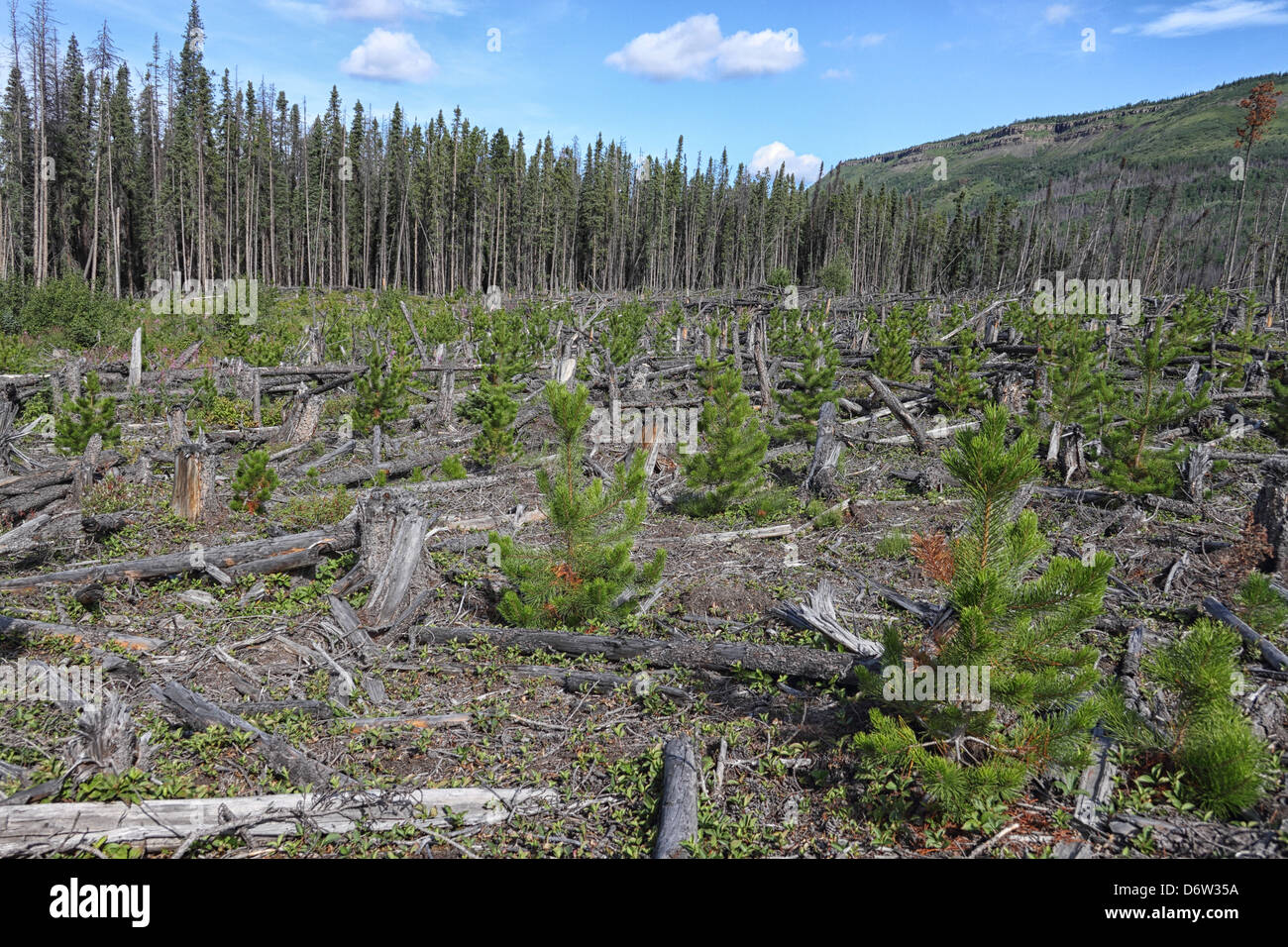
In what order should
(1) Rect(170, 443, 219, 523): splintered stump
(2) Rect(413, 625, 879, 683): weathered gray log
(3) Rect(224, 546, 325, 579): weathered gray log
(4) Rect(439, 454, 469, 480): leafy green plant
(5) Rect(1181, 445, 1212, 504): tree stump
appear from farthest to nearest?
(4) Rect(439, 454, 469, 480): leafy green plant, (5) Rect(1181, 445, 1212, 504): tree stump, (1) Rect(170, 443, 219, 523): splintered stump, (3) Rect(224, 546, 325, 579): weathered gray log, (2) Rect(413, 625, 879, 683): weathered gray log

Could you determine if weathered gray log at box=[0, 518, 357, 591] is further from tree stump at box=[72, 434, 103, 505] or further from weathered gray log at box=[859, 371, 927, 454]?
weathered gray log at box=[859, 371, 927, 454]

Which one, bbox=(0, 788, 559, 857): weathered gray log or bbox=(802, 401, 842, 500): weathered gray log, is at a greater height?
bbox=(802, 401, 842, 500): weathered gray log

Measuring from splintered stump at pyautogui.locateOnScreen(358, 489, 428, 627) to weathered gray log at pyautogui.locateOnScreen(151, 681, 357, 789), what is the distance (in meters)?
1.63

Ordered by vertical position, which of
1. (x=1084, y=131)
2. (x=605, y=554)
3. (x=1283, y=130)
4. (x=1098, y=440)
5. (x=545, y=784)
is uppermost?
(x=1084, y=131)

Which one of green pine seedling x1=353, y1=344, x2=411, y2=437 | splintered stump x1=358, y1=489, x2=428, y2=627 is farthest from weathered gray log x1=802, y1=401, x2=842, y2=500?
green pine seedling x1=353, y1=344, x2=411, y2=437

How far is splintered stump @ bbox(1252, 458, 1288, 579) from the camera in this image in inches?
270

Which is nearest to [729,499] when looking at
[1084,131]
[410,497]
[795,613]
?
Result: [795,613]

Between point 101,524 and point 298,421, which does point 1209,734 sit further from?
point 298,421

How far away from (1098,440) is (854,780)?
29.2 feet

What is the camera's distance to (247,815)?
3840mm

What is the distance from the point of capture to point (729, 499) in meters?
10.1

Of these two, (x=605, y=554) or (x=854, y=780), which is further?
(x=605, y=554)
